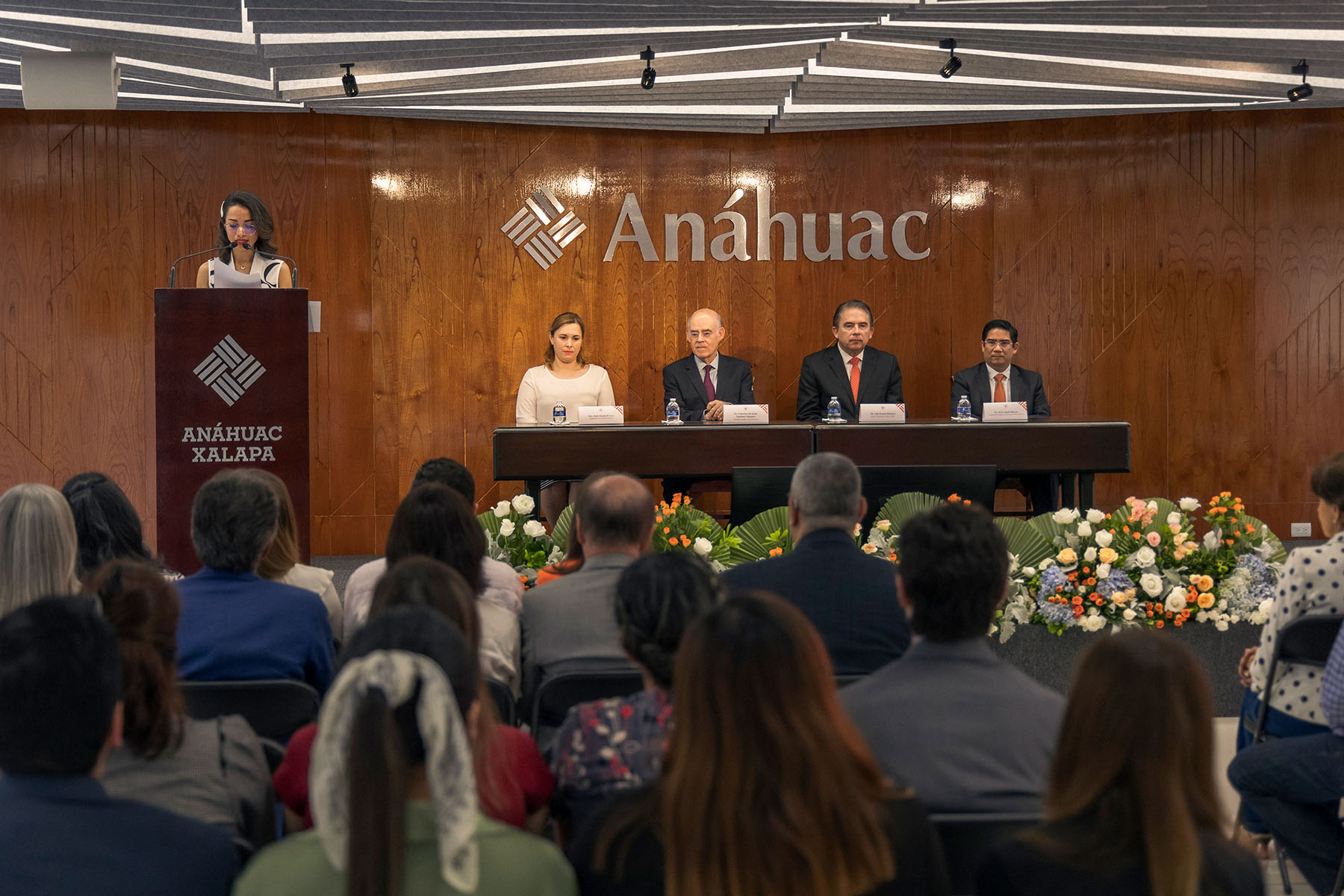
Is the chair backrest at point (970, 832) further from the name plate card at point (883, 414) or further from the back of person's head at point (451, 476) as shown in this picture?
the name plate card at point (883, 414)

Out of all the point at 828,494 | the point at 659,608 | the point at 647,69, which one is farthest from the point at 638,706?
the point at 647,69

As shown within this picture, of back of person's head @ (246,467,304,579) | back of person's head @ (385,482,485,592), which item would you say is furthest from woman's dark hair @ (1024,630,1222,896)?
back of person's head @ (246,467,304,579)

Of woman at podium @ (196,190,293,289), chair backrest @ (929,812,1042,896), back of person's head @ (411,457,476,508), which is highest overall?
woman at podium @ (196,190,293,289)

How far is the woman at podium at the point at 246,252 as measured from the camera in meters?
5.50

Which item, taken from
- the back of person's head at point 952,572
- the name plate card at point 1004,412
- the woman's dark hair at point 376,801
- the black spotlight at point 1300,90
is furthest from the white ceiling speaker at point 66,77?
the black spotlight at point 1300,90

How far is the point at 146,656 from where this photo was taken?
1867mm

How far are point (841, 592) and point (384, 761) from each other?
155cm

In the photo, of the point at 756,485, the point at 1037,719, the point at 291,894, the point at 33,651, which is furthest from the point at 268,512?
the point at 756,485

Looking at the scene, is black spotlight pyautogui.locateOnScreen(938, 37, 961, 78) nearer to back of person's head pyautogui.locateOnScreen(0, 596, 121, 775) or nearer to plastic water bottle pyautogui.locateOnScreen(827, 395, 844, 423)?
plastic water bottle pyautogui.locateOnScreen(827, 395, 844, 423)

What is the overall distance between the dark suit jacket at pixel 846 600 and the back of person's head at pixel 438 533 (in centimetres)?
62

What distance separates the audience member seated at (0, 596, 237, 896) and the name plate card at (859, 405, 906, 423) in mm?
5318

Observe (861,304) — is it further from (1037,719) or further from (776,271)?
(1037,719)

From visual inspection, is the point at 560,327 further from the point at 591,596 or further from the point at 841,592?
the point at 841,592

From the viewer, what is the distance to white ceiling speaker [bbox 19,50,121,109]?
6.27 meters
